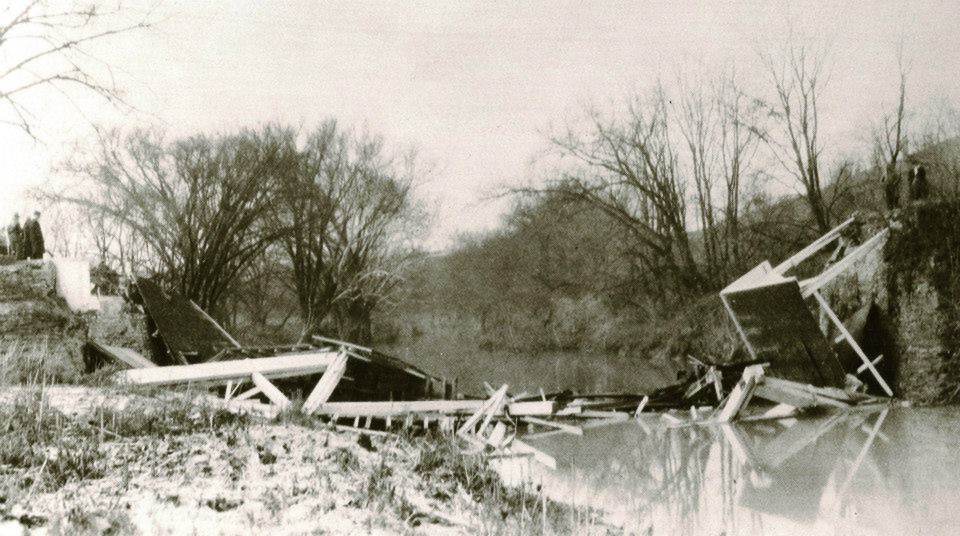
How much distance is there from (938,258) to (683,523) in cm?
1005

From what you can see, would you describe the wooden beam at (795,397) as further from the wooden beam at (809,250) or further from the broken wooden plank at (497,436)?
the broken wooden plank at (497,436)

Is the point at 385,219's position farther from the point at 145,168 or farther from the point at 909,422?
the point at 909,422

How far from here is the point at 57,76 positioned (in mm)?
8234

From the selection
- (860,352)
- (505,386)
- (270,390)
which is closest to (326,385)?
(270,390)

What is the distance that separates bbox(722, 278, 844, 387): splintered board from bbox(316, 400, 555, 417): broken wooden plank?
5.17 metres

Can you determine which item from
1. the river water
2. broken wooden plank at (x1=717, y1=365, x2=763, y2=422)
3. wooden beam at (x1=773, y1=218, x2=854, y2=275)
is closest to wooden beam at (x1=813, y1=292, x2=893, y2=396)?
the river water

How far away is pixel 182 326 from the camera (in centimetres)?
1472

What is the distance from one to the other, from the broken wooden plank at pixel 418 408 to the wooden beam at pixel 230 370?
72cm

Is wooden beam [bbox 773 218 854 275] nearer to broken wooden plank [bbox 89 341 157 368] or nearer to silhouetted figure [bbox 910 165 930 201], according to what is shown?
silhouetted figure [bbox 910 165 930 201]

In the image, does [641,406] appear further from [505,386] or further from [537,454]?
[537,454]

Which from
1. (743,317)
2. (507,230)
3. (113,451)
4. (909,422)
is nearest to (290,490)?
(113,451)

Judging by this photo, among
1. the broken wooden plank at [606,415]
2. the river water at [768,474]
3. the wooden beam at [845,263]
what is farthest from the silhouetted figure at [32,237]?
the wooden beam at [845,263]

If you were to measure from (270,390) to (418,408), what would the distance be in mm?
2158

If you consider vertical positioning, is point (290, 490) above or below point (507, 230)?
below
